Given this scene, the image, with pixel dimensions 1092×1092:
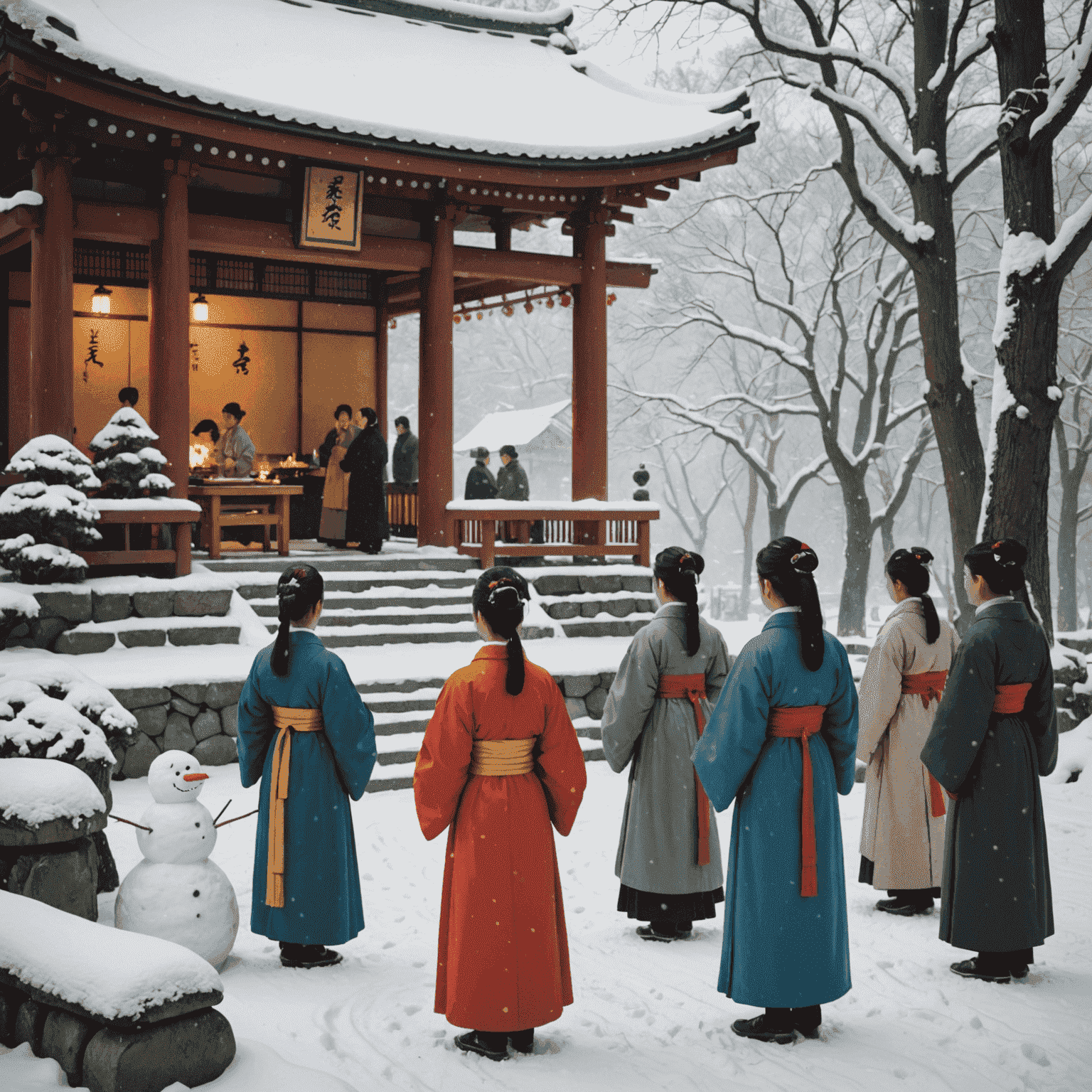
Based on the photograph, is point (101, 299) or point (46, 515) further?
point (101, 299)

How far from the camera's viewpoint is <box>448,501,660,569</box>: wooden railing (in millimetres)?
12031

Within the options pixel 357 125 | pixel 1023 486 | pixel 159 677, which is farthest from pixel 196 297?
Answer: pixel 1023 486

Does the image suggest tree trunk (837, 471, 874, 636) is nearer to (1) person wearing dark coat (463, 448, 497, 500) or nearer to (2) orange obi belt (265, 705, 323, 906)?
(1) person wearing dark coat (463, 448, 497, 500)

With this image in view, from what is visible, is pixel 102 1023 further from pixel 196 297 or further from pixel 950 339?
pixel 196 297

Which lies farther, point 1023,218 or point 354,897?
point 1023,218

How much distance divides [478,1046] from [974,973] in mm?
2226

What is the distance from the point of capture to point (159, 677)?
8469 mm

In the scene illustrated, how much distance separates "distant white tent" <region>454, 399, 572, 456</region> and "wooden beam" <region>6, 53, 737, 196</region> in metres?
13.8

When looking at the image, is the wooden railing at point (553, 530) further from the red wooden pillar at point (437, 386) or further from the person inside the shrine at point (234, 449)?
the person inside the shrine at point (234, 449)

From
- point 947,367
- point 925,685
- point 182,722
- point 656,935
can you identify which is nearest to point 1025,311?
point 947,367

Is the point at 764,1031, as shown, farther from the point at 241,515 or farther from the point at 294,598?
the point at 241,515

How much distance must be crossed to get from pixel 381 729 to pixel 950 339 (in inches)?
256

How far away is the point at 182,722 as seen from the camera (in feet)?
27.8

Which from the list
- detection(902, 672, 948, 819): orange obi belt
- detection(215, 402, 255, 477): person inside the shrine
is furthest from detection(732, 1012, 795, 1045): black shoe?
detection(215, 402, 255, 477): person inside the shrine
